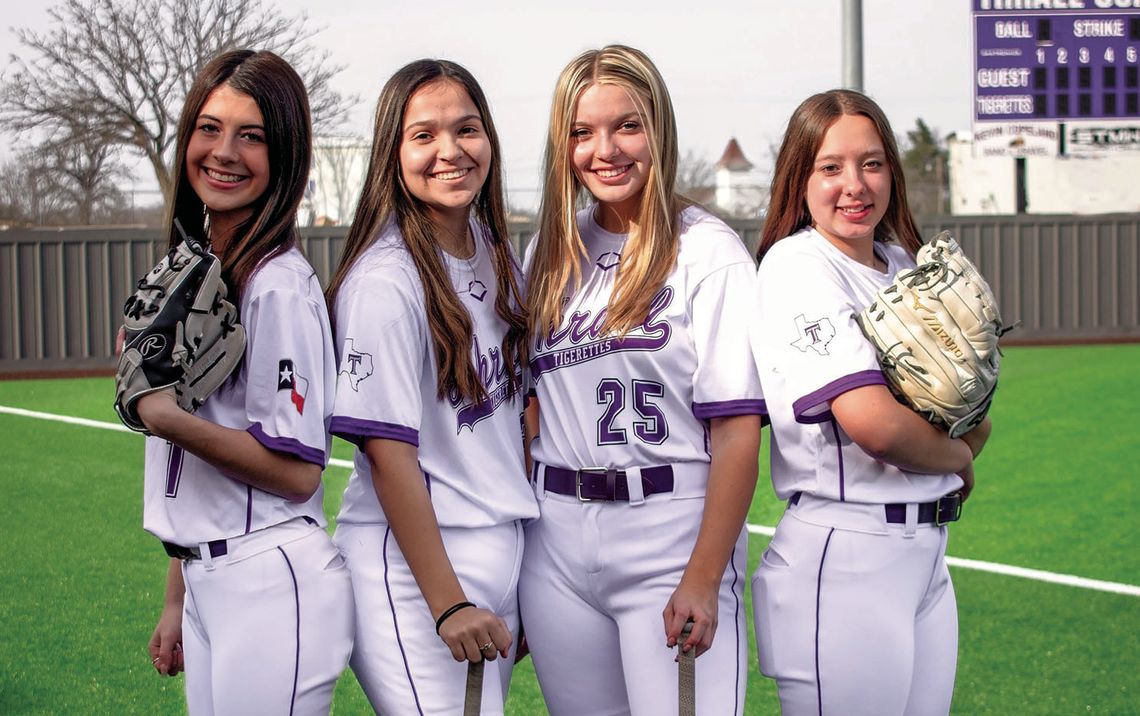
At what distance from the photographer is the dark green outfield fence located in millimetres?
16578

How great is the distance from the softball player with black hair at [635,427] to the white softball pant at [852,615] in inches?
4.3

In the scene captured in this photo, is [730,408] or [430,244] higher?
[430,244]

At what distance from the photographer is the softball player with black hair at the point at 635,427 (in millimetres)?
2623

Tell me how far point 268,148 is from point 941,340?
1412 mm

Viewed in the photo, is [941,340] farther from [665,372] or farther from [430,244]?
[430,244]

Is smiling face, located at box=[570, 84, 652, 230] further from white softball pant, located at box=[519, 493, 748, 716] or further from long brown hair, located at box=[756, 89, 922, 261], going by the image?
white softball pant, located at box=[519, 493, 748, 716]

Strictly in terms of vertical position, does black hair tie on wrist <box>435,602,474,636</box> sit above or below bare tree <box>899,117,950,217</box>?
below

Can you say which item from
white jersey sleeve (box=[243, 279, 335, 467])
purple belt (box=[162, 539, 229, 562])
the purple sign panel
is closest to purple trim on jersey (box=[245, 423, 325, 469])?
white jersey sleeve (box=[243, 279, 335, 467])

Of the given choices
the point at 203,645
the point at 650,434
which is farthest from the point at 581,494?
the point at 203,645

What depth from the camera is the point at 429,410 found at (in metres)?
2.62

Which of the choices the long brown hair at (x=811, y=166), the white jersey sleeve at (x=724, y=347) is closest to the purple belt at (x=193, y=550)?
the white jersey sleeve at (x=724, y=347)

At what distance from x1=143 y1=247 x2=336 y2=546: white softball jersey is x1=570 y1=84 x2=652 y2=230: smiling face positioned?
2.24 feet

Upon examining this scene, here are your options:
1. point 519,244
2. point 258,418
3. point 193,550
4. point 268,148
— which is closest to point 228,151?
point 268,148

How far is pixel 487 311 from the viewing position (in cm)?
275
